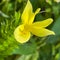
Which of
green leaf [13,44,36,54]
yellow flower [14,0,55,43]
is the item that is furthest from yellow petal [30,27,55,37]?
green leaf [13,44,36,54]

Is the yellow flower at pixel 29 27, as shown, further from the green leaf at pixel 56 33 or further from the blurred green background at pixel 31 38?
the green leaf at pixel 56 33

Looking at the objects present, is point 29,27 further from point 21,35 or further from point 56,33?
point 56,33

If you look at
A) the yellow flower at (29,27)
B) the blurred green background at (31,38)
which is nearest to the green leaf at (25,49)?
the blurred green background at (31,38)

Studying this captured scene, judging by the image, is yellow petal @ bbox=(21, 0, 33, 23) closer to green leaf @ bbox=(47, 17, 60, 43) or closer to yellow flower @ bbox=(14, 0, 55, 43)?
yellow flower @ bbox=(14, 0, 55, 43)

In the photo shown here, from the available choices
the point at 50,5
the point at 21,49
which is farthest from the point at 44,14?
the point at 21,49

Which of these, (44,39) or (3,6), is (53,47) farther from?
(3,6)

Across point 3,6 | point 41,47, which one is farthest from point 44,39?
point 3,6

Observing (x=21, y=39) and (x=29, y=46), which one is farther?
(x=29, y=46)

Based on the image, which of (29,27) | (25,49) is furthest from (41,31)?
(25,49)

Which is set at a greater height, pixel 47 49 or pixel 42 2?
pixel 42 2
